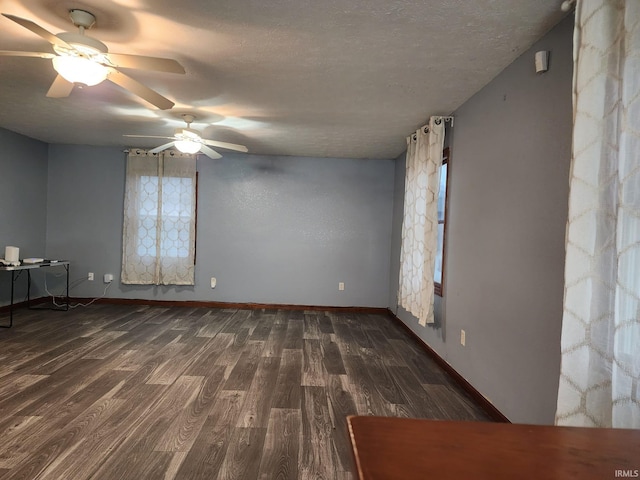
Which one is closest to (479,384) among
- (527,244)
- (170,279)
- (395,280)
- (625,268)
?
(527,244)

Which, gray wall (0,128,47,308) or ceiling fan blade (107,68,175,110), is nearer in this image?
ceiling fan blade (107,68,175,110)

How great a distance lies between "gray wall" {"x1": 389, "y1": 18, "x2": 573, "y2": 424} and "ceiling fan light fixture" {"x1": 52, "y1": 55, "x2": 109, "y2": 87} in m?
2.54

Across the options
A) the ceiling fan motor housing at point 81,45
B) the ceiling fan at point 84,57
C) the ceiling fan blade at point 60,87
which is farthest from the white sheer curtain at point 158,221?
the ceiling fan motor housing at point 81,45

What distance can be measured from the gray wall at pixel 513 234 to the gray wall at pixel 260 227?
2492 mm

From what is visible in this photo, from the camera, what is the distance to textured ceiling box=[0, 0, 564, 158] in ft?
6.53

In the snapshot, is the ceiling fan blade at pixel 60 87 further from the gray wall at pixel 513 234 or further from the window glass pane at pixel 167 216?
the window glass pane at pixel 167 216

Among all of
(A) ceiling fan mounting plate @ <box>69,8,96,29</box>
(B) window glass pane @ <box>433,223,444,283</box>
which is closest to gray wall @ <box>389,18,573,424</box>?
(B) window glass pane @ <box>433,223,444,283</box>

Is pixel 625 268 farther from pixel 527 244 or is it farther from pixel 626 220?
pixel 527 244

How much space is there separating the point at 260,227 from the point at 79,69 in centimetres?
381

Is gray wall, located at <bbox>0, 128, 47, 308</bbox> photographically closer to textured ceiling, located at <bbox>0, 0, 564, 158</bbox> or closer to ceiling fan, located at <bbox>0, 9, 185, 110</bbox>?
textured ceiling, located at <bbox>0, 0, 564, 158</bbox>

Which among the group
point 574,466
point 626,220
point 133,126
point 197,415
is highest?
point 133,126

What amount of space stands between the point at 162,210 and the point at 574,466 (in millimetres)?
5768

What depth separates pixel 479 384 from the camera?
8.93 feet

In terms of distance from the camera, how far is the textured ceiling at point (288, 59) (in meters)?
1.99
